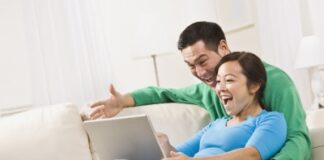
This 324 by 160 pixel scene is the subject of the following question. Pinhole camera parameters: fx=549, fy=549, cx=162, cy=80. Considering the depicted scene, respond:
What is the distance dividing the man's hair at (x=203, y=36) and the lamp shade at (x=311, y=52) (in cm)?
95

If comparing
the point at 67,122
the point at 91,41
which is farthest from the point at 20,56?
the point at 67,122

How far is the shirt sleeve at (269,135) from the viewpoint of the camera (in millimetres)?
1625

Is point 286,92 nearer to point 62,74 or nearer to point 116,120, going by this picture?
point 116,120

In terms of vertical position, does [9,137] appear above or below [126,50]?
below

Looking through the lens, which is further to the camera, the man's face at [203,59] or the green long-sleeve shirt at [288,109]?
the man's face at [203,59]

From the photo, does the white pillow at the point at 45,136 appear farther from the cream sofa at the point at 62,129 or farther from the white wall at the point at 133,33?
the white wall at the point at 133,33

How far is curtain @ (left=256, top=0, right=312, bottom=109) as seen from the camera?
312cm

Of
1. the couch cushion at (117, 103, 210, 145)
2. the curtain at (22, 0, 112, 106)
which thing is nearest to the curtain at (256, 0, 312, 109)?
the couch cushion at (117, 103, 210, 145)

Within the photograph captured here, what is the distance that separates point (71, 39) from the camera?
3662 mm

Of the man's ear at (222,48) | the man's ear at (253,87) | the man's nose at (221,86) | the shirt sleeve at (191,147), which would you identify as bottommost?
the shirt sleeve at (191,147)

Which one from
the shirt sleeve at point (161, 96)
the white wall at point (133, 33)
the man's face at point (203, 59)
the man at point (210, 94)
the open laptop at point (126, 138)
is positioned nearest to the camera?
the open laptop at point (126, 138)

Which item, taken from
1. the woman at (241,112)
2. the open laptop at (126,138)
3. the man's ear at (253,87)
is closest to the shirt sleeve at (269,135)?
the woman at (241,112)

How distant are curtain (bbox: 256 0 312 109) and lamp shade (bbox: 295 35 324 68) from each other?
0.29 metres

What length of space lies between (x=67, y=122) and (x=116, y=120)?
2.83 ft
